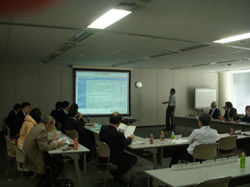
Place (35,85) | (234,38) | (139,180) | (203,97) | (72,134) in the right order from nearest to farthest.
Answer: (139,180) < (234,38) < (72,134) < (35,85) < (203,97)

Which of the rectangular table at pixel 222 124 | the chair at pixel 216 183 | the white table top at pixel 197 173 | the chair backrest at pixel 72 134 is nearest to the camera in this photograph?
the chair at pixel 216 183

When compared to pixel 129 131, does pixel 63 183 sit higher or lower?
lower

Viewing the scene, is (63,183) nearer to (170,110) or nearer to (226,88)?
(170,110)

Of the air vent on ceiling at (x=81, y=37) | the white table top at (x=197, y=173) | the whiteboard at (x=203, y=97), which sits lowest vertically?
the white table top at (x=197, y=173)

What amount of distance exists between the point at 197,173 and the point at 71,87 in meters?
8.26

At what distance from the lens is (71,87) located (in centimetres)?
1026

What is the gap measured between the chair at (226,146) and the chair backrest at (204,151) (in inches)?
23.4

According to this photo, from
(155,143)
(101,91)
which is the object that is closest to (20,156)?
(155,143)

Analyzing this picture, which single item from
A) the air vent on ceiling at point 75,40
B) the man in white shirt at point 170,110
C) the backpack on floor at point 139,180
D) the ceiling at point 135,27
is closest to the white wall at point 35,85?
the ceiling at point 135,27

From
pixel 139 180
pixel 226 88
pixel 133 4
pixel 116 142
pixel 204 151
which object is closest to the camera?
pixel 133 4

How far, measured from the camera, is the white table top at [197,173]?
239 centimetres

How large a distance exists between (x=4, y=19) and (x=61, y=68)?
6458mm

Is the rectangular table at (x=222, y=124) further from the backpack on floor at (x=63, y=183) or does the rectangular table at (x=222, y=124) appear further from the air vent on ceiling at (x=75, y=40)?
the backpack on floor at (x=63, y=183)

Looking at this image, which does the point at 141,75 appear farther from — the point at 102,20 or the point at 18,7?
the point at 18,7
